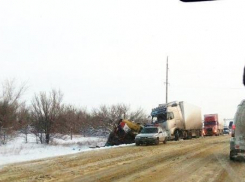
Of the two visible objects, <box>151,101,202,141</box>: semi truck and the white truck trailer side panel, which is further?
the white truck trailer side panel

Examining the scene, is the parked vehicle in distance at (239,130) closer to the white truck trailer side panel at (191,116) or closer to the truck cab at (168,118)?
the truck cab at (168,118)

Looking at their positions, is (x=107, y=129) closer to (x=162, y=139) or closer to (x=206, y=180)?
(x=162, y=139)

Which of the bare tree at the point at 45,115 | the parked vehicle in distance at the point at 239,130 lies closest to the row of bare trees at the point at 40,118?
the bare tree at the point at 45,115

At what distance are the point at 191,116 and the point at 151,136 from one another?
513 inches

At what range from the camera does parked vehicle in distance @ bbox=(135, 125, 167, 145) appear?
29.2m

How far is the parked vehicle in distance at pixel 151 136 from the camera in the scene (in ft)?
95.8

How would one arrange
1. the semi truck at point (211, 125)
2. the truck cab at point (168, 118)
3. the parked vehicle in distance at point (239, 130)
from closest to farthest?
the parked vehicle in distance at point (239, 130), the truck cab at point (168, 118), the semi truck at point (211, 125)

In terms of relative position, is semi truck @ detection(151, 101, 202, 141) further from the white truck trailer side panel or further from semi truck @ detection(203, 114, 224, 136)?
semi truck @ detection(203, 114, 224, 136)

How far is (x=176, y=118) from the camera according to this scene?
36.1 m

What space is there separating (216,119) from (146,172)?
46.8 metres

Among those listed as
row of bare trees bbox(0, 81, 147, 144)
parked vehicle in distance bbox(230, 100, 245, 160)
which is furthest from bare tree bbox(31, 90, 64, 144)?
parked vehicle in distance bbox(230, 100, 245, 160)

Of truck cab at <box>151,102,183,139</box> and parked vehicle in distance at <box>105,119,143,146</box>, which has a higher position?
truck cab at <box>151,102,183,139</box>

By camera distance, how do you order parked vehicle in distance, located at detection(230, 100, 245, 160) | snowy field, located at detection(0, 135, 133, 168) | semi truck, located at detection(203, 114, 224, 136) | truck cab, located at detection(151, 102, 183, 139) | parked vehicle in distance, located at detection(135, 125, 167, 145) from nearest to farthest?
parked vehicle in distance, located at detection(230, 100, 245, 160) < snowy field, located at detection(0, 135, 133, 168) < parked vehicle in distance, located at detection(135, 125, 167, 145) < truck cab, located at detection(151, 102, 183, 139) < semi truck, located at detection(203, 114, 224, 136)

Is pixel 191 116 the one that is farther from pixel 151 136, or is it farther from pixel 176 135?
pixel 151 136
